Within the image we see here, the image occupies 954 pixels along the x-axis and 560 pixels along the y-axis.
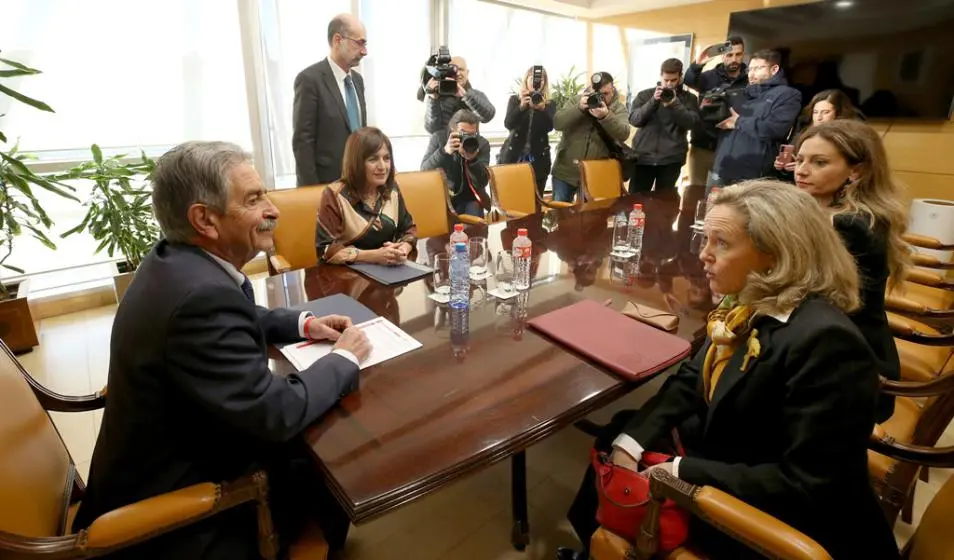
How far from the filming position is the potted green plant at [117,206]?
282cm

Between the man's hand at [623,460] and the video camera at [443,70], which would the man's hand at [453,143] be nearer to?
the video camera at [443,70]

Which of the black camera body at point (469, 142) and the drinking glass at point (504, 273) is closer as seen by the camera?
the drinking glass at point (504, 273)

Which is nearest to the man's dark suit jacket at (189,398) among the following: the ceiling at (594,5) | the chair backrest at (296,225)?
the chair backrest at (296,225)

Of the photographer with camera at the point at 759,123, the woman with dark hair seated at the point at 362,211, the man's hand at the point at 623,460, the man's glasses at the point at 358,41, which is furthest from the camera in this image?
the photographer with camera at the point at 759,123

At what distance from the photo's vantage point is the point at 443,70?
11.0 ft

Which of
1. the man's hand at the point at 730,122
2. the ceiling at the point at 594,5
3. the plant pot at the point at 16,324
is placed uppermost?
the ceiling at the point at 594,5

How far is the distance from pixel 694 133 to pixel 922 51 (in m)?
1.68

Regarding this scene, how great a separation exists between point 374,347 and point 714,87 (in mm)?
4204

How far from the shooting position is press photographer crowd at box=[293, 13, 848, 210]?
3.00 metres

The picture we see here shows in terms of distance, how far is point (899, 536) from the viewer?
5.45ft

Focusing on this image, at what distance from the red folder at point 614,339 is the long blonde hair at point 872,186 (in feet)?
2.69

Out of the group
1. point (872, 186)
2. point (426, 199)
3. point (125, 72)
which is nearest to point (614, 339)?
point (872, 186)

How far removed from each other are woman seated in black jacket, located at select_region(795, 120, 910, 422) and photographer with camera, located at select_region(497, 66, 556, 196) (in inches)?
89.2

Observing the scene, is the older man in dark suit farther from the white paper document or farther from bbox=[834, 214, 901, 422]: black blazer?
bbox=[834, 214, 901, 422]: black blazer
